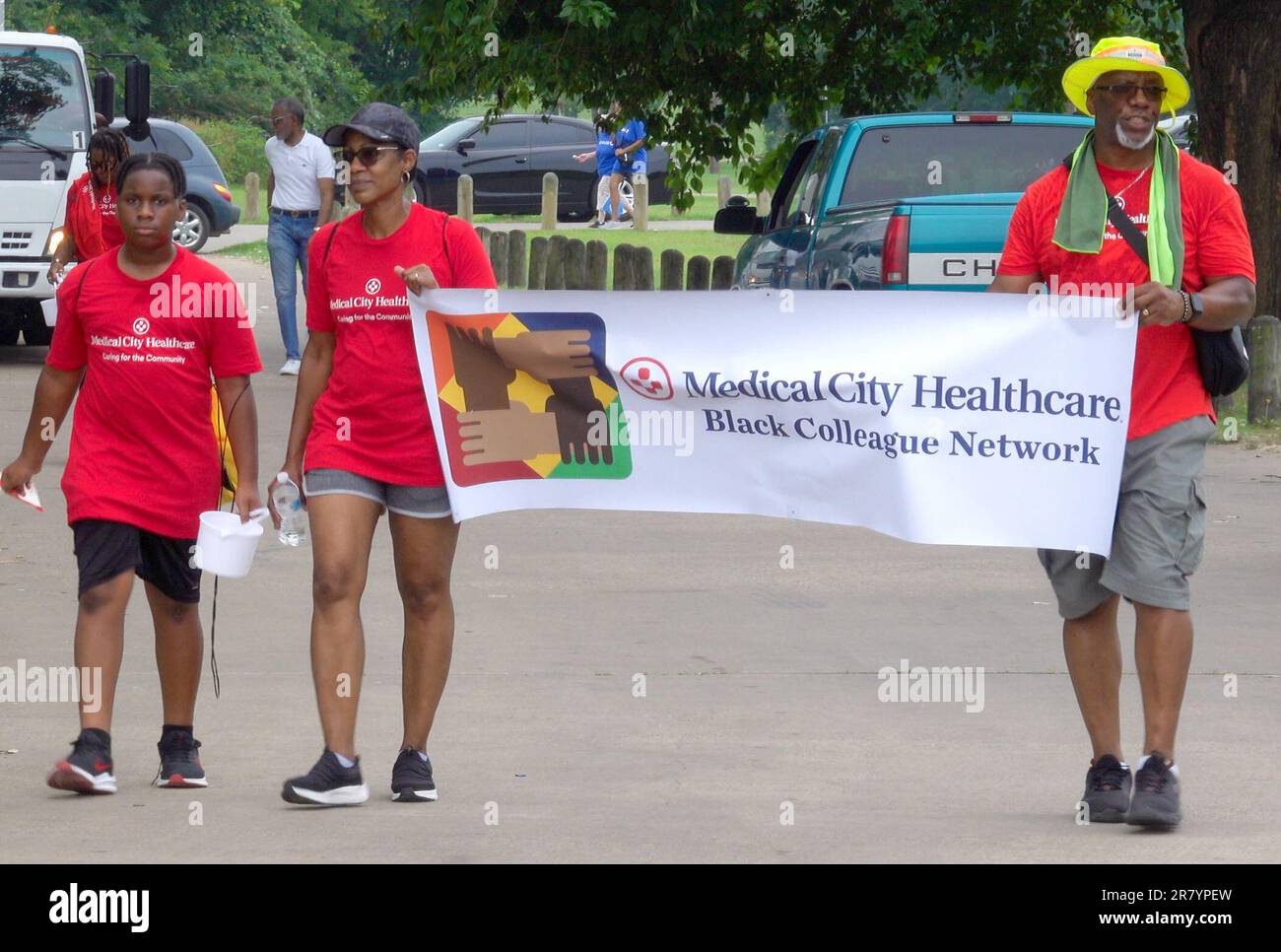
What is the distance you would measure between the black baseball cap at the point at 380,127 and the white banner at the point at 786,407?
0.43 meters

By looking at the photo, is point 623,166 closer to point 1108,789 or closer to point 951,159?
point 951,159

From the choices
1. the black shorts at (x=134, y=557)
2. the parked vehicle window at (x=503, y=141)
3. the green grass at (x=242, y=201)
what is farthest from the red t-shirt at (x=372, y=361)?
the green grass at (x=242, y=201)

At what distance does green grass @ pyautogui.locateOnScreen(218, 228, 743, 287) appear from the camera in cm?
2998

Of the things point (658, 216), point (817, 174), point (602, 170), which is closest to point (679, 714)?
point (817, 174)

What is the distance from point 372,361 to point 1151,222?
80.6 inches

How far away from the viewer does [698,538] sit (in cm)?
1044

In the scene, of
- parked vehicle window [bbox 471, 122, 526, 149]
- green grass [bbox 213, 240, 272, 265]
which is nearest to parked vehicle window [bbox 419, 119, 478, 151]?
parked vehicle window [bbox 471, 122, 526, 149]

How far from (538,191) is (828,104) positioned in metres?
18.6

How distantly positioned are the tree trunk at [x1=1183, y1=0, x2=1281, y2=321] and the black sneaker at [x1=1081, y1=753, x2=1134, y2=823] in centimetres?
1019

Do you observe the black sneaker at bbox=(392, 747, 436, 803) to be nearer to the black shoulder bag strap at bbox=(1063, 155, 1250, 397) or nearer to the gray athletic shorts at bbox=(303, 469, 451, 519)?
the gray athletic shorts at bbox=(303, 469, 451, 519)

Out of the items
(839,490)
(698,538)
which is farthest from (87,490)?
(698,538)

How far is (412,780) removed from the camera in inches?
230

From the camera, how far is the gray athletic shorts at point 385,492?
5836 millimetres

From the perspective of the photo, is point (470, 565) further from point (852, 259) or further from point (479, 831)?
point (479, 831)
